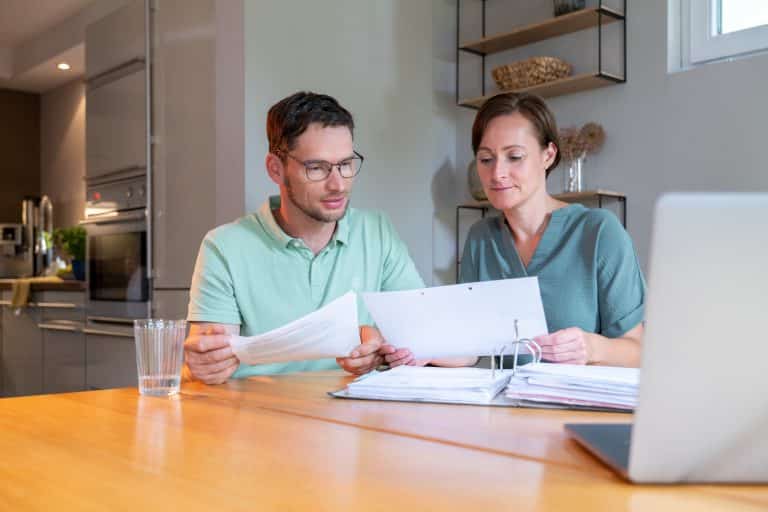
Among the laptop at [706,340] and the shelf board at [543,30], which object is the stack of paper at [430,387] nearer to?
the laptop at [706,340]

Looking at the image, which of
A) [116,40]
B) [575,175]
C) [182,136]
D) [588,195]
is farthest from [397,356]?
[116,40]

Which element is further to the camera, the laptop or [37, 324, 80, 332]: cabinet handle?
[37, 324, 80, 332]: cabinet handle

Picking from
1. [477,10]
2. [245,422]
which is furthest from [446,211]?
[245,422]

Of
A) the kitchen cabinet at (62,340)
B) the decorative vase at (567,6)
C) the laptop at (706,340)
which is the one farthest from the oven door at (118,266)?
the laptop at (706,340)

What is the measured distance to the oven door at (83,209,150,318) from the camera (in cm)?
330

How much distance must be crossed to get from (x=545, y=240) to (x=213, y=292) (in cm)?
80

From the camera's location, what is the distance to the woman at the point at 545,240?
1.82m

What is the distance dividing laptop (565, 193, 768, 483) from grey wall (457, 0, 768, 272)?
2070 millimetres

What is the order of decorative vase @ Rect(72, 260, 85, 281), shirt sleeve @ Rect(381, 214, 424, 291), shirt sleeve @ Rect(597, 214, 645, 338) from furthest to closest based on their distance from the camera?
decorative vase @ Rect(72, 260, 85, 281) < shirt sleeve @ Rect(381, 214, 424, 291) < shirt sleeve @ Rect(597, 214, 645, 338)

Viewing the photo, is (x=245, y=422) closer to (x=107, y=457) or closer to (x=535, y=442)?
(x=107, y=457)

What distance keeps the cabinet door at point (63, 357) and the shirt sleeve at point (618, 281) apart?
272 cm

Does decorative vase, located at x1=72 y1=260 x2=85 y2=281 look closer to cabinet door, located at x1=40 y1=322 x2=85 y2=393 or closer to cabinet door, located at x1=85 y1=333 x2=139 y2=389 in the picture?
cabinet door, located at x1=40 y1=322 x2=85 y2=393

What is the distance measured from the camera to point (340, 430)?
949mm

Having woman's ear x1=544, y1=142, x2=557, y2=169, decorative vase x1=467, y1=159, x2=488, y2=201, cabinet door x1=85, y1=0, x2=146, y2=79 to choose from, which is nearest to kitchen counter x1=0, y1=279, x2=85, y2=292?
cabinet door x1=85, y1=0, x2=146, y2=79
